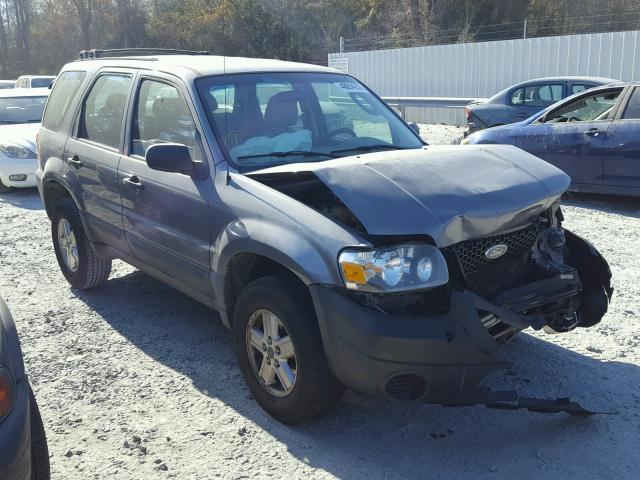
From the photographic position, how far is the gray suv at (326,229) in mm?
3072

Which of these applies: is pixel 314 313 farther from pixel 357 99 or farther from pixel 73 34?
pixel 73 34

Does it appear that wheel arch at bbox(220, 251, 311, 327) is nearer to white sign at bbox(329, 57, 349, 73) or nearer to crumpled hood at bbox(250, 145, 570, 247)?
crumpled hood at bbox(250, 145, 570, 247)

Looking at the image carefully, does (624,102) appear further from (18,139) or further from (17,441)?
(18,139)

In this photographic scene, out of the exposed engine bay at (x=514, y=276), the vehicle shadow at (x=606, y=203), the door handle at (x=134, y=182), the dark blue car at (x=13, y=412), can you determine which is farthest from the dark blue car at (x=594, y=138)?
the dark blue car at (x=13, y=412)

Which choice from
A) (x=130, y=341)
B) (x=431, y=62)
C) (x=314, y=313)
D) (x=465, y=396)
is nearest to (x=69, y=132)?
(x=130, y=341)

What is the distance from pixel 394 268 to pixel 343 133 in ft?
5.50

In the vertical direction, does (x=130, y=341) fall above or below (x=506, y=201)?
below

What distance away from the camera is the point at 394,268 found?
3.07 meters

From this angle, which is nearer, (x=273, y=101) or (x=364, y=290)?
(x=364, y=290)

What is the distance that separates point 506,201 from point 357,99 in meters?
1.80

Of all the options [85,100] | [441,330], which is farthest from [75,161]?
[441,330]

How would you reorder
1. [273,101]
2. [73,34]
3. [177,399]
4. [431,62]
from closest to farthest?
[177,399]
[273,101]
[431,62]
[73,34]

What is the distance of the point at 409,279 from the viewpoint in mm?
3070

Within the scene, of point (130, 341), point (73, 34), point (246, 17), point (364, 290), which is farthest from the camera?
point (73, 34)
